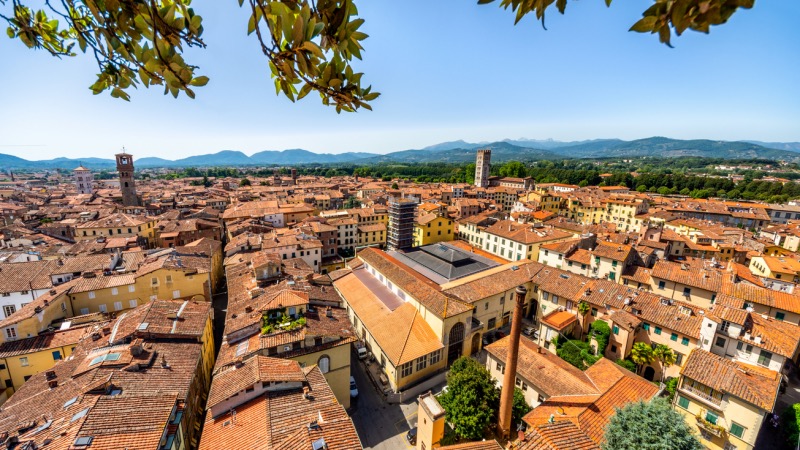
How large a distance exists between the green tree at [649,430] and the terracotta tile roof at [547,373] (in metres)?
5.64

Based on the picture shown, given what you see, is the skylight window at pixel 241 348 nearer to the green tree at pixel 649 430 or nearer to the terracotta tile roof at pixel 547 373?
the terracotta tile roof at pixel 547 373

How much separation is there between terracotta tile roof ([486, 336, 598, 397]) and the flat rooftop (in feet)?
35.3

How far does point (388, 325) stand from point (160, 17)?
28.4 metres

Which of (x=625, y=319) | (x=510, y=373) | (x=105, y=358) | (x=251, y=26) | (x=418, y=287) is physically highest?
(x=251, y=26)

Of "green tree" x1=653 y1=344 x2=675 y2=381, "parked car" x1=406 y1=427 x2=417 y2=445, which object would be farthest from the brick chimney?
"green tree" x1=653 y1=344 x2=675 y2=381

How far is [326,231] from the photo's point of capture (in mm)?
51938

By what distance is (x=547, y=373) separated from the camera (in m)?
23.3

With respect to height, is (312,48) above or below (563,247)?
above

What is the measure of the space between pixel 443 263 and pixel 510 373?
62.1ft

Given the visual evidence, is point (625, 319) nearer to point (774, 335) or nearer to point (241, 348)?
point (774, 335)

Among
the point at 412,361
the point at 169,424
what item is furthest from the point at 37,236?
the point at 412,361

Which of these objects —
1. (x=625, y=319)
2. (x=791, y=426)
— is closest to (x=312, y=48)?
(x=625, y=319)

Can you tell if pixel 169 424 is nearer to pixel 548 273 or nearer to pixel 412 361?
pixel 412 361

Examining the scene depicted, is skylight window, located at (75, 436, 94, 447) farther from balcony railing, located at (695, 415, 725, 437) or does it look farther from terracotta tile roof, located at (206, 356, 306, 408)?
balcony railing, located at (695, 415, 725, 437)
